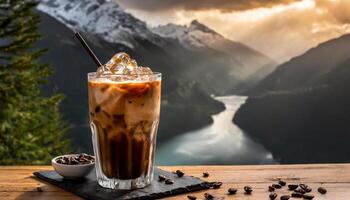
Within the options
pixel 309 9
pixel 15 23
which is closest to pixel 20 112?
pixel 15 23

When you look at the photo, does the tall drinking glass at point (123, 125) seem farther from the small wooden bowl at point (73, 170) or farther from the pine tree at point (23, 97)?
the pine tree at point (23, 97)

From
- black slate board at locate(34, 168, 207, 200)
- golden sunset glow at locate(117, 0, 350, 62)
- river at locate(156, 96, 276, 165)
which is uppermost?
golden sunset glow at locate(117, 0, 350, 62)

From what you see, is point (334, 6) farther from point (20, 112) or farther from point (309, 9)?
point (20, 112)

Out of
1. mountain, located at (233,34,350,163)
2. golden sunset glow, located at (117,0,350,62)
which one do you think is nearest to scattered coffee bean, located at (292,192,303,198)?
mountain, located at (233,34,350,163)

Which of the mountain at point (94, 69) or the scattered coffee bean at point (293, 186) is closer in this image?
the scattered coffee bean at point (293, 186)

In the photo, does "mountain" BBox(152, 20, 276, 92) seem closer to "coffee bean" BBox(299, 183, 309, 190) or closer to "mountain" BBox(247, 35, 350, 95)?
"mountain" BBox(247, 35, 350, 95)

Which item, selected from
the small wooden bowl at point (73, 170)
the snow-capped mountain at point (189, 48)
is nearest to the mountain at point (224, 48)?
the snow-capped mountain at point (189, 48)
